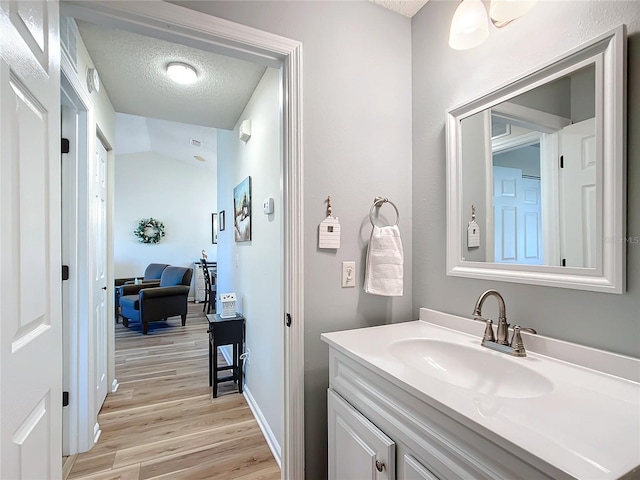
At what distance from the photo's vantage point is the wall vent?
4.84 feet

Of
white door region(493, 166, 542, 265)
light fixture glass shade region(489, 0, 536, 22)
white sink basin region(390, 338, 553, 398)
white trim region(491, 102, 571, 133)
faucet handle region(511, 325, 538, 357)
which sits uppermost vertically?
light fixture glass shade region(489, 0, 536, 22)

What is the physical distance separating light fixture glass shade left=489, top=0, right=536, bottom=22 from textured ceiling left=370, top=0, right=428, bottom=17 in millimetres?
566

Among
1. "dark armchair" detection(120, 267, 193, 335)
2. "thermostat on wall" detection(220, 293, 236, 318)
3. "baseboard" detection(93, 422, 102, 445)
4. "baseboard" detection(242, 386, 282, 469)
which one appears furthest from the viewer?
"dark armchair" detection(120, 267, 193, 335)

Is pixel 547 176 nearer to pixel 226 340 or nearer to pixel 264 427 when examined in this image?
pixel 264 427

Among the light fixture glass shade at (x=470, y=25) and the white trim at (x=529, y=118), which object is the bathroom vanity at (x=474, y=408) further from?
the light fixture glass shade at (x=470, y=25)

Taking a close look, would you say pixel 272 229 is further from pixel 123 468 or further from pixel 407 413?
pixel 123 468

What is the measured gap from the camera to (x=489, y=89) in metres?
1.22

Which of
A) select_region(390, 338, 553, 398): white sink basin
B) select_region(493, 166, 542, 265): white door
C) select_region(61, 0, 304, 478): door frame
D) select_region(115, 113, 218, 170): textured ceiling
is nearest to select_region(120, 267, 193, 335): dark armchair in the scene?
select_region(115, 113, 218, 170): textured ceiling

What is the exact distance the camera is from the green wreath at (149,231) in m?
6.57

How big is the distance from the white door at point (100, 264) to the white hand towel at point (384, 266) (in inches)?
72.2

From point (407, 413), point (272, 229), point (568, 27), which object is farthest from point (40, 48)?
point (568, 27)

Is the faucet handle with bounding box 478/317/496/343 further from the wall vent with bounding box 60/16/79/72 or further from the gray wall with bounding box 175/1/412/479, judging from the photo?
the wall vent with bounding box 60/16/79/72

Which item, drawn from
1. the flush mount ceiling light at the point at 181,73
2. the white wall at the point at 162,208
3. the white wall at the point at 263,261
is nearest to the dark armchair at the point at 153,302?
the white wall at the point at 162,208

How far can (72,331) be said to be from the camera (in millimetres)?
1831
